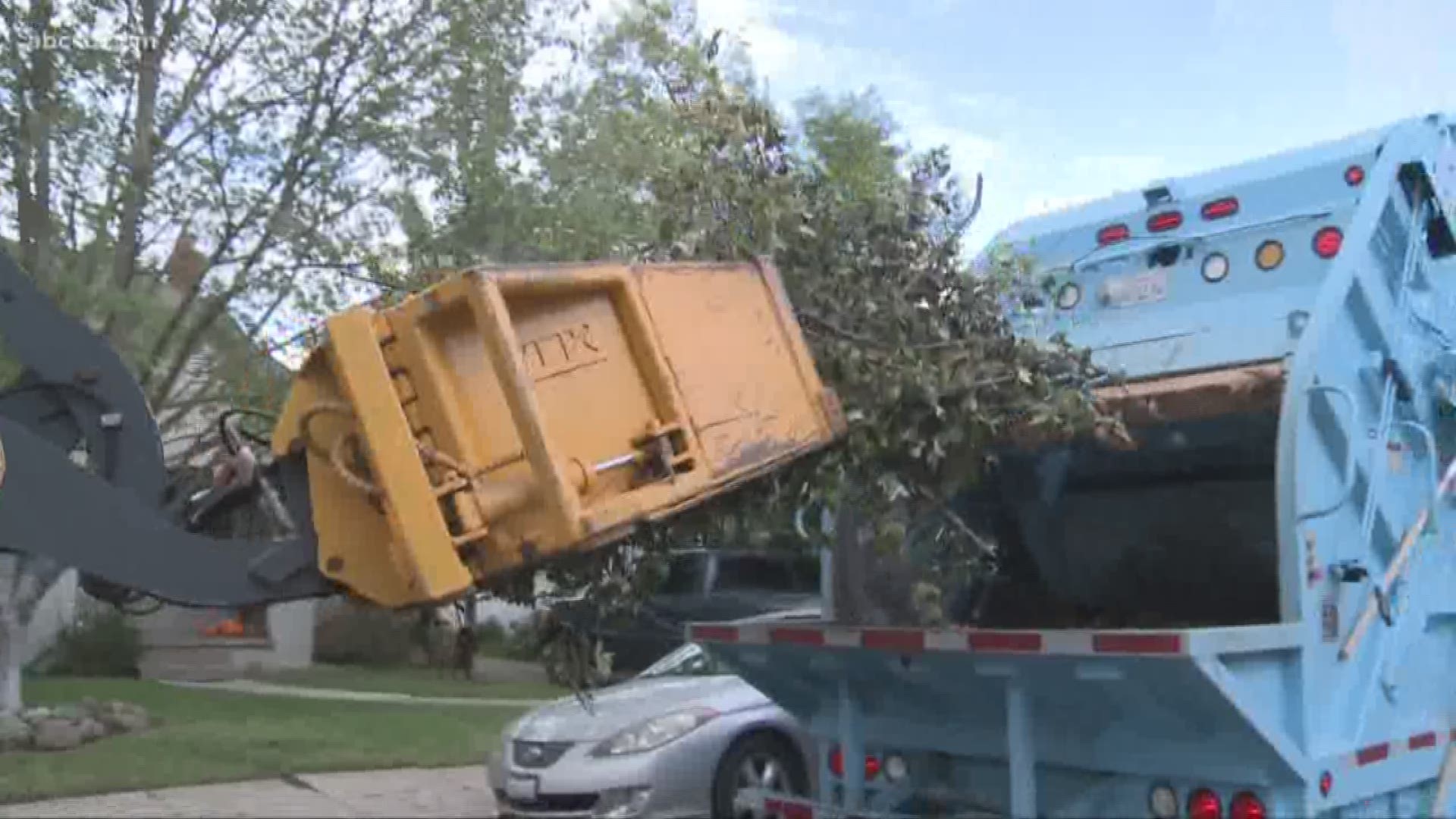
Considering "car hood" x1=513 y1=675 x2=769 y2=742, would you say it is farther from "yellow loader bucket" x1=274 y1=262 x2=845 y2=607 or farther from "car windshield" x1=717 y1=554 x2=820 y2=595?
"car windshield" x1=717 y1=554 x2=820 y2=595

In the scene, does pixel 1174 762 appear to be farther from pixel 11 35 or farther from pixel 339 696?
pixel 339 696

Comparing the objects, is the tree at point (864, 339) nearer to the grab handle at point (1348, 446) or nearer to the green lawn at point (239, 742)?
the grab handle at point (1348, 446)

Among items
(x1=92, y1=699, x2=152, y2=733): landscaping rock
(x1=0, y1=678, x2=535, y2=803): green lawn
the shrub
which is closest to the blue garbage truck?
(x1=0, y1=678, x2=535, y2=803): green lawn

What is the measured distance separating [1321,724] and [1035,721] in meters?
0.83

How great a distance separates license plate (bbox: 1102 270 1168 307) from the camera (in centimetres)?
568

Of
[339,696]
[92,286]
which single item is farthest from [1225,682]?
[339,696]

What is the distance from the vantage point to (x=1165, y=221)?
5.84 meters

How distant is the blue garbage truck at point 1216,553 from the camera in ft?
14.8

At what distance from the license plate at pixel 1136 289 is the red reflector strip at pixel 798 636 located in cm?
169

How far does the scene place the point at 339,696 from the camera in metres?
15.4

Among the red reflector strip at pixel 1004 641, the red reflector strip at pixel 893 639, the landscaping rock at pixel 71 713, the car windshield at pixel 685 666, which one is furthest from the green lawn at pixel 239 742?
the red reflector strip at pixel 1004 641

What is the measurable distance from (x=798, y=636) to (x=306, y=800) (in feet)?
18.1

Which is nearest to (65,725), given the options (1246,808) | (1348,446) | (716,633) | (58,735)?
(58,735)

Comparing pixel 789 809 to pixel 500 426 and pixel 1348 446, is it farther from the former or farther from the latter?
pixel 500 426
